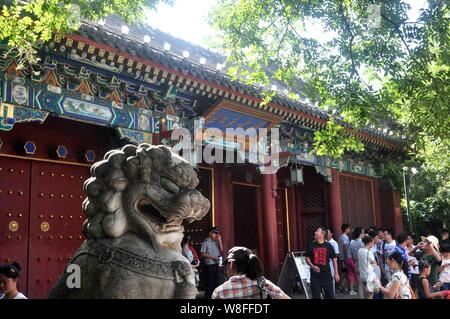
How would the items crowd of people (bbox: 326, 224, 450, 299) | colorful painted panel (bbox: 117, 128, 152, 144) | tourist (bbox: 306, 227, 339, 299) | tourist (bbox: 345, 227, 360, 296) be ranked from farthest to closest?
1. tourist (bbox: 345, 227, 360, 296)
2. colorful painted panel (bbox: 117, 128, 152, 144)
3. tourist (bbox: 306, 227, 339, 299)
4. crowd of people (bbox: 326, 224, 450, 299)

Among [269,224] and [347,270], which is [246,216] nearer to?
[269,224]

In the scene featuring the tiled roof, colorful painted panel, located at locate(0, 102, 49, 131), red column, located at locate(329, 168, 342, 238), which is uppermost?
the tiled roof

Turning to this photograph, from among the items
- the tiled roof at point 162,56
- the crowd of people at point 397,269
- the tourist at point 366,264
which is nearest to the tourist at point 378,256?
the crowd of people at point 397,269

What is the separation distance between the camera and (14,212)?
701cm

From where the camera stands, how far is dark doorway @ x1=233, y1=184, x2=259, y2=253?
1179cm

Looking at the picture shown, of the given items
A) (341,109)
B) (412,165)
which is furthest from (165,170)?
(412,165)

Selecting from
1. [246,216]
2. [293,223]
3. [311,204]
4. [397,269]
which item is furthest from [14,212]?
[311,204]

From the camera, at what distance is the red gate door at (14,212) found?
22.6 ft

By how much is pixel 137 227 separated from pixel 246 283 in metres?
1.35

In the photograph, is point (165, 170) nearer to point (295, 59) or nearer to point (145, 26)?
point (295, 59)

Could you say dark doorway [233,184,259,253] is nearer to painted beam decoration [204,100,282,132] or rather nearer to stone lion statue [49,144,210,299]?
painted beam decoration [204,100,282,132]

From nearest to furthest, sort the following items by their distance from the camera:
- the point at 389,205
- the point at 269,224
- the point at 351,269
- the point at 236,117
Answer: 1. the point at 236,117
2. the point at 269,224
3. the point at 351,269
4. the point at 389,205

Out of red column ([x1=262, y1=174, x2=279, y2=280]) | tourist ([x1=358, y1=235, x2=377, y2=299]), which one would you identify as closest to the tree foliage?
tourist ([x1=358, y1=235, x2=377, y2=299])

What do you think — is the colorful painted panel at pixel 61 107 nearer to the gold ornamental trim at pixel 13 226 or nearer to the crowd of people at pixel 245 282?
the gold ornamental trim at pixel 13 226
